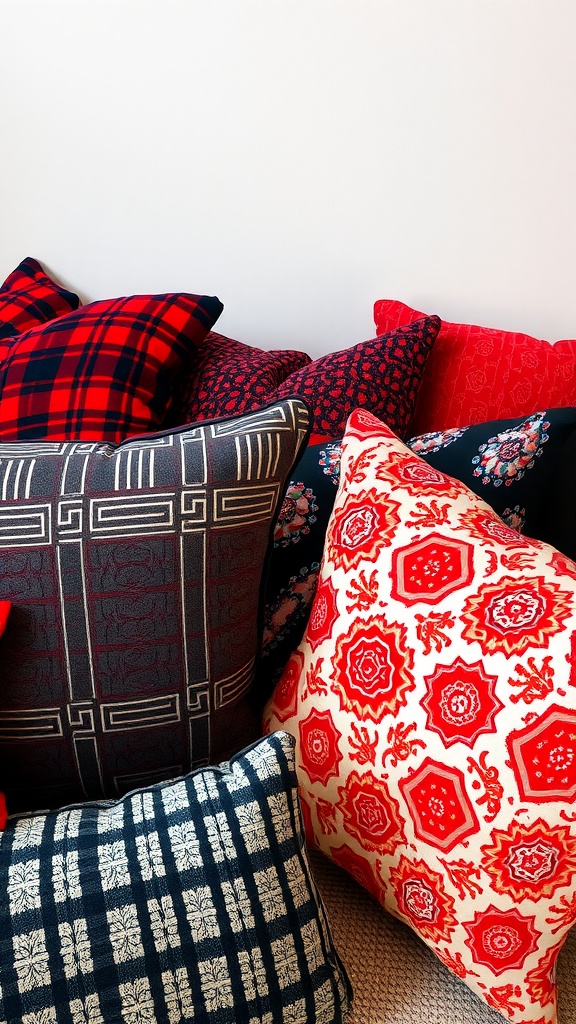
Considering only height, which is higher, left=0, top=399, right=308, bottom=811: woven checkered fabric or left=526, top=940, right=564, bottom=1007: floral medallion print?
left=0, top=399, right=308, bottom=811: woven checkered fabric

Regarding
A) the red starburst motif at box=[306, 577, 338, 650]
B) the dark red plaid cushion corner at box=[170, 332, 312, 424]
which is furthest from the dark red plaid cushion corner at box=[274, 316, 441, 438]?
the red starburst motif at box=[306, 577, 338, 650]

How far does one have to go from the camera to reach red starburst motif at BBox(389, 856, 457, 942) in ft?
2.24

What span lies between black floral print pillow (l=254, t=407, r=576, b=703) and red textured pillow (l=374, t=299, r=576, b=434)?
17 cm

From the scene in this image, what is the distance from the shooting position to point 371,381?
3.51 ft

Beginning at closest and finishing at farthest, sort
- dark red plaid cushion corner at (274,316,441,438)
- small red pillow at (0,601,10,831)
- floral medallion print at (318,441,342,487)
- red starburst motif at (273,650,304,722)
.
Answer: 1. small red pillow at (0,601,10,831)
2. red starburst motif at (273,650,304,722)
3. floral medallion print at (318,441,342,487)
4. dark red plaid cushion corner at (274,316,441,438)

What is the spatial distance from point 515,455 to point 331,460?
21cm

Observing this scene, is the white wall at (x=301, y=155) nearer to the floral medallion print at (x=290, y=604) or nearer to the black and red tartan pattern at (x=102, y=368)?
the black and red tartan pattern at (x=102, y=368)

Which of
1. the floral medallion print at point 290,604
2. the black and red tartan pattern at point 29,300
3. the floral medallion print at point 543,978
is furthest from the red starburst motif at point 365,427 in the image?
the black and red tartan pattern at point 29,300

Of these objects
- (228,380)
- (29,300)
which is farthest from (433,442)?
(29,300)

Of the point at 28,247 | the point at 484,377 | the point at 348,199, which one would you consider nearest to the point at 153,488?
the point at 484,377

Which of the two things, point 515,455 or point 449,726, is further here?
point 515,455

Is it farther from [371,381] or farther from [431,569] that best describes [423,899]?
[371,381]

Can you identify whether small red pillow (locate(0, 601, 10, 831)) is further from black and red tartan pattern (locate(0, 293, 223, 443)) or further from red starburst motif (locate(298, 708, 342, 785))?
black and red tartan pattern (locate(0, 293, 223, 443))

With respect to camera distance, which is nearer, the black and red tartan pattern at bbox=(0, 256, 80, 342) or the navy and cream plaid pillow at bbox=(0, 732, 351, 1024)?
the navy and cream plaid pillow at bbox=(0, 732, 351, 1024)
